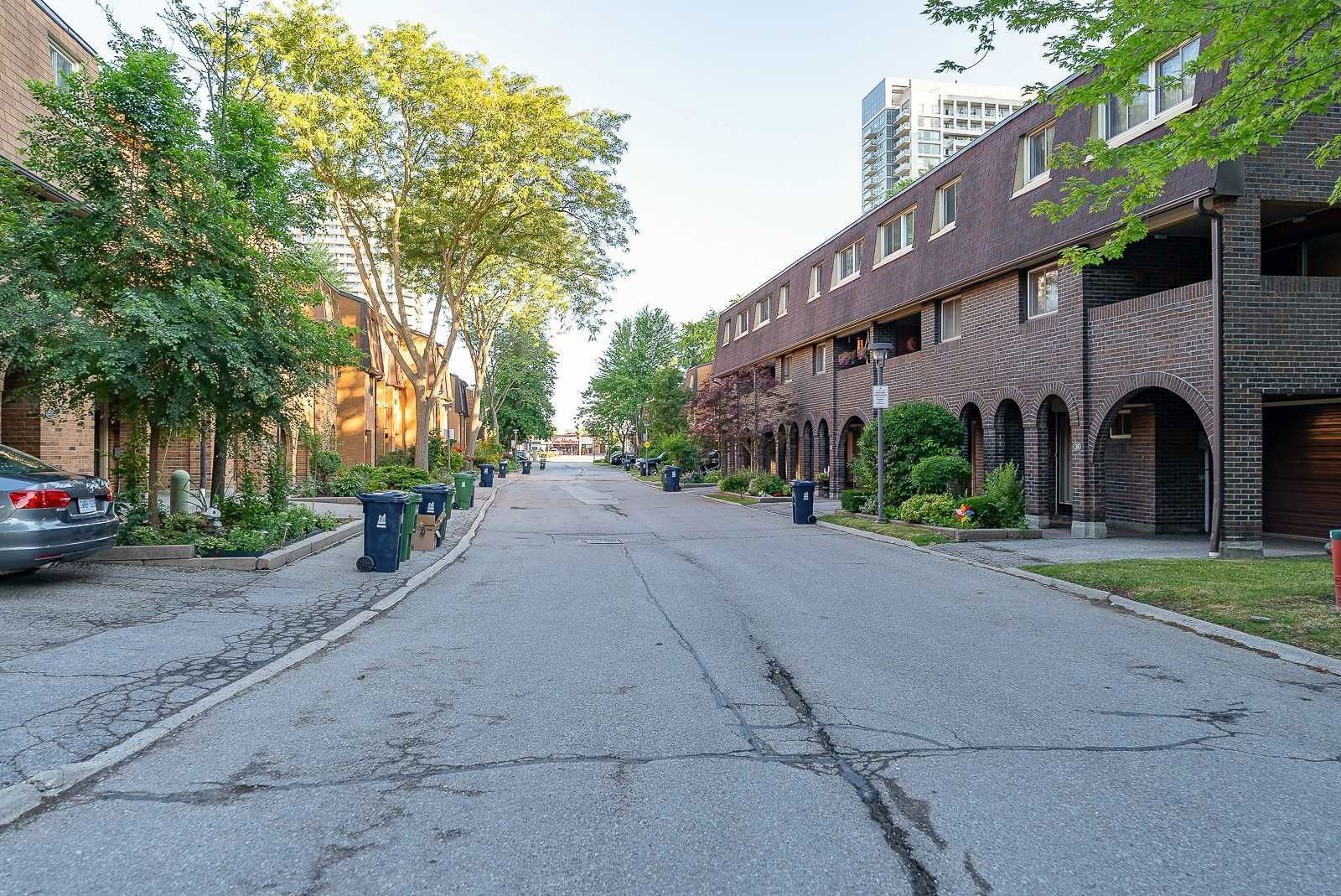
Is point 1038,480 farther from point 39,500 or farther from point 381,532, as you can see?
point 39,500

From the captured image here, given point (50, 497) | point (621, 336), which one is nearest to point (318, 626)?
point (50, 497)

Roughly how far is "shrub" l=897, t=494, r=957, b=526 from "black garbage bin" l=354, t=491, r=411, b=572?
10451mm

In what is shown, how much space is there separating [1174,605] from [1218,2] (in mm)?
5773

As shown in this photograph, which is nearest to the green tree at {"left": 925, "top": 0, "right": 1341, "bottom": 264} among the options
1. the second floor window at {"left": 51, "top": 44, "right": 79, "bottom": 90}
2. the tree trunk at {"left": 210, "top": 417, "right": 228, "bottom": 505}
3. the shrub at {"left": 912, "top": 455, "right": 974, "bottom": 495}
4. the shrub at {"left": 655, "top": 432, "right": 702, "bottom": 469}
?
the shrub at {"left": 912, "top": 455, "right": 974, "bottom": 495}

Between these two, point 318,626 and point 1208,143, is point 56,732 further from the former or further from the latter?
point 1208,143

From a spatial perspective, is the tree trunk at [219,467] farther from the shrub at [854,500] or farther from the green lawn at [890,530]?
the shrub at [854,500]

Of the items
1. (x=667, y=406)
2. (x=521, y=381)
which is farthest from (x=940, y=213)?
(x=521, y=381)

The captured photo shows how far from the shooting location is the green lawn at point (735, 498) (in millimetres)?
28484

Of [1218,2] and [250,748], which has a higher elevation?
[1218,2]

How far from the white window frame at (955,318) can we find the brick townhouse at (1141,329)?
6 cm

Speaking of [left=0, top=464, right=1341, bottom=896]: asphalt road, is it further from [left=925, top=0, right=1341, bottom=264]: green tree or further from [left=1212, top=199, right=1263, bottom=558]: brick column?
[left=1212, top=199, right=1263, bottom=558]: brick column

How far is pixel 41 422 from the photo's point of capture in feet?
48.7

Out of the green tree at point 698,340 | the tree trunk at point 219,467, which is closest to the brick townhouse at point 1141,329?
the tree trunk at point 219,467

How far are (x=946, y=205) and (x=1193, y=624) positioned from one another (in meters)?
16.0
